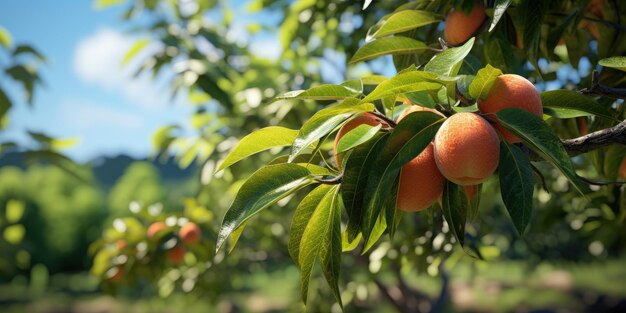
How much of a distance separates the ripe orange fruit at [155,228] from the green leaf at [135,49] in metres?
0.62

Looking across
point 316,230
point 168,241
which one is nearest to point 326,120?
point 316,230

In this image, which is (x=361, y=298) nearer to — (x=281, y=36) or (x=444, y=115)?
(x=281, y=36)

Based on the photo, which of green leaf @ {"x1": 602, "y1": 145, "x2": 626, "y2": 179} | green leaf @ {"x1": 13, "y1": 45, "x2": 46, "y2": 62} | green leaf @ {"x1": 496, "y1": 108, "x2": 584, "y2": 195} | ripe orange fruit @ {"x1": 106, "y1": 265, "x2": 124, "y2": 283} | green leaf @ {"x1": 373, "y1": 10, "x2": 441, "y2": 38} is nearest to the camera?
green leaf @ {"x1": 496, "y1": 108, "x2": 584, "y2": 195}

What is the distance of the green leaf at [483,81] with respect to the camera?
0.73 metres

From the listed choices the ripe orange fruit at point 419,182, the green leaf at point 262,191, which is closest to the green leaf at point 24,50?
the green leaf at point 262,191

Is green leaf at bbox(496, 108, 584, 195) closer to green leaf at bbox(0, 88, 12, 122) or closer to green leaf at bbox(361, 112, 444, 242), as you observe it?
green leaf at bbox(361, 112, 444, 242)

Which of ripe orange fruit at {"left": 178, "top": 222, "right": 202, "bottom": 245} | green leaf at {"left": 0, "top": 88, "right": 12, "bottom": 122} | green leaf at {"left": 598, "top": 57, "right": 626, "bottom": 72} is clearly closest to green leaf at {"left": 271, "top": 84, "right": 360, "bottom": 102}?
green leaf at {"left": 598, "top": 57, "right": 626, "bottom": 72}

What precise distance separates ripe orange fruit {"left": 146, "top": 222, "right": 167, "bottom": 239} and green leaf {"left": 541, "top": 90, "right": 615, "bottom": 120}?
5.02 ft

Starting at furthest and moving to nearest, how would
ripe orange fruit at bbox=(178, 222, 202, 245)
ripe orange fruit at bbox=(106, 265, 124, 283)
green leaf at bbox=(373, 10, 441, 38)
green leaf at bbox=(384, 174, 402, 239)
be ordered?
ripe orange fruit at bbox=(106, 265, 124, 283), ripe orange fruit at bbox=(178, 222, 202, 245), green leaf at bbox=(373, 10, 441, 38), green leaf at bbox=(384, 174, 402, 239)

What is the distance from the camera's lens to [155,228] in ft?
6.77

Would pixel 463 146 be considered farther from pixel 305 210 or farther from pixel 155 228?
pixel 155 228

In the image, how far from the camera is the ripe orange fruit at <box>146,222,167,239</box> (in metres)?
2.04

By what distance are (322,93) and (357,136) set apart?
8cm

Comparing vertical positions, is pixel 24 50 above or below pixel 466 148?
below
